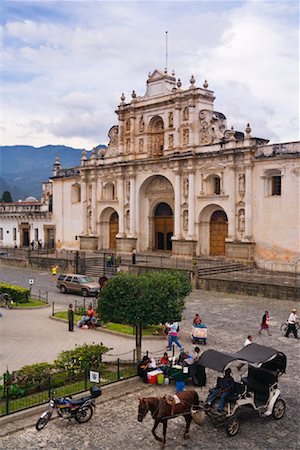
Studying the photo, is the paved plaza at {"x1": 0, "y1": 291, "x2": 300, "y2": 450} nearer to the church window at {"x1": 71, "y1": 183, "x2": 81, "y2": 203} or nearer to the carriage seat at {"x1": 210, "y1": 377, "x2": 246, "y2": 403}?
the carriage seat at {"x1": 210, "y1": 377, "x2": 246, "y2": 403}

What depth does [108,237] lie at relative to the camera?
48.9m

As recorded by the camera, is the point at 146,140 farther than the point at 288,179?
Yes

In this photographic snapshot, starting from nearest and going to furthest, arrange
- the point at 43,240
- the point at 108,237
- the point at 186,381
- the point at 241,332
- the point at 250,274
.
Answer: the point at 186,381 → the point at 241,332 → the point at 250,274 → the point at 108,237 → the point at 43,240

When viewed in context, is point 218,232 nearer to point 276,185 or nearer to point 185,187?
point 185,187

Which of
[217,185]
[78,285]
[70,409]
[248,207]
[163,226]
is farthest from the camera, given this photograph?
[163,226]

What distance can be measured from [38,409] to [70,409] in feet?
3.48

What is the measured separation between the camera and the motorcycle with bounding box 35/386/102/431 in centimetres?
1130

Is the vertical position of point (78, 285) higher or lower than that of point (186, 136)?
lower

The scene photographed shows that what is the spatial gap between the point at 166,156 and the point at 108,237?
10.8 m

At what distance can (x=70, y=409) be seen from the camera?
11422 millimetres

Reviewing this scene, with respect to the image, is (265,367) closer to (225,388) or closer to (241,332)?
(225,388)

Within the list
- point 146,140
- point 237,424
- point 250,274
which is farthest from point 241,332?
point 146,140

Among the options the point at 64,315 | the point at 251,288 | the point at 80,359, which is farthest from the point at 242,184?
the point at 80,359

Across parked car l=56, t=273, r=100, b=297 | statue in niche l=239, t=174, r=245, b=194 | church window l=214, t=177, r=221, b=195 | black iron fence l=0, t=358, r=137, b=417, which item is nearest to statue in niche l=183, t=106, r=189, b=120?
church window l=214, t=177, r=221, b=195
